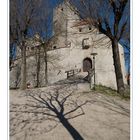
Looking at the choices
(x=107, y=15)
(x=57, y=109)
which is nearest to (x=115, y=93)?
(x=57, y=109)

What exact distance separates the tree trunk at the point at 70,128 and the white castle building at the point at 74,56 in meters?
1.40

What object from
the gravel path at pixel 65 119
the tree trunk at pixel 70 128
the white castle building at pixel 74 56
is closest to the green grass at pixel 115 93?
the gravel path at pixel 65 119

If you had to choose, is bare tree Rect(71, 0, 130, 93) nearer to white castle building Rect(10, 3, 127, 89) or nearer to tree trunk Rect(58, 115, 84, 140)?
white castle building Rect(10, 3, 127, 89)

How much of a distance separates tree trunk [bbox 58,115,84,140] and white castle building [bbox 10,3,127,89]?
1399mm

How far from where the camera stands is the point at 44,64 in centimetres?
403

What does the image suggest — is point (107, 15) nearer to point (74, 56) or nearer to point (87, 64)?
point (87, 64)

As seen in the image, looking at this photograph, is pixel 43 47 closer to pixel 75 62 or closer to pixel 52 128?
pixel 75 62

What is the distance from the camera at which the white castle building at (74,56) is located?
139 inches

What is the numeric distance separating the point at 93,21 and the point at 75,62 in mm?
2257

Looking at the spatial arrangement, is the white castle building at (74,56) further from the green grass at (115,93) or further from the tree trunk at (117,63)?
the tree trunk at (117,63)

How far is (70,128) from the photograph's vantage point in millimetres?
1812
